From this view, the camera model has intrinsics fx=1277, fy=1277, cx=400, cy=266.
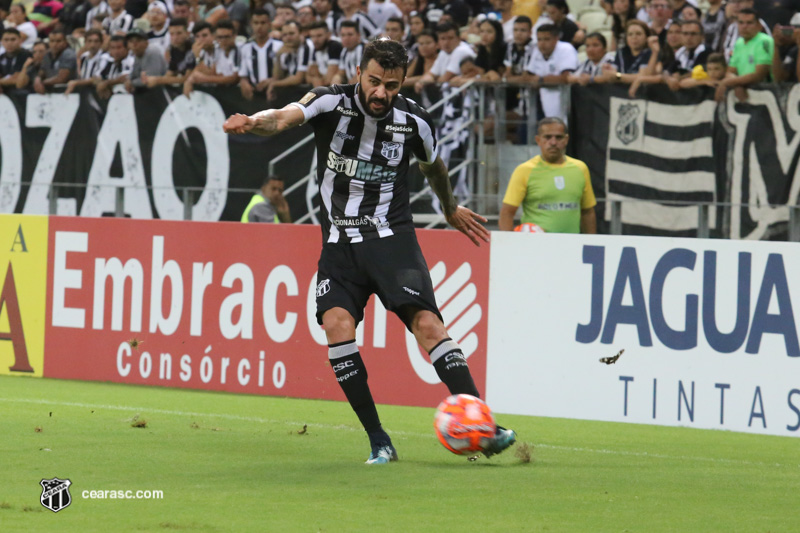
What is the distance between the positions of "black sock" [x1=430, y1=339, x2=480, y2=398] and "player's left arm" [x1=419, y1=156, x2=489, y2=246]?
837 mm

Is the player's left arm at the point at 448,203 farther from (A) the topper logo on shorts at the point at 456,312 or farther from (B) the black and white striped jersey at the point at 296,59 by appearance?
(B) the black and white striped jersey at the point at 296,59

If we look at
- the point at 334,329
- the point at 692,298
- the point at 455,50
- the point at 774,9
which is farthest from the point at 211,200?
the point at 334,329

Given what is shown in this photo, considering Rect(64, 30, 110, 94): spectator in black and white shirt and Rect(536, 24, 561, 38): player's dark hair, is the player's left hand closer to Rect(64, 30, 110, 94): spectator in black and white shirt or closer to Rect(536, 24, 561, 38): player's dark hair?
Rect(536, 24, 561, 38): player's dark hair

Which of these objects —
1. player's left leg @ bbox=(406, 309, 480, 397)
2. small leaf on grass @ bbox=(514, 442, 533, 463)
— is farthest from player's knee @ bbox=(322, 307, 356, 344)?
small leaf on grass @ bbox=(514, 442, 533, 463)

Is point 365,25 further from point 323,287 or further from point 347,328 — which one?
point 347,328

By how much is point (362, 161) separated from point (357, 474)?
5.60 feet

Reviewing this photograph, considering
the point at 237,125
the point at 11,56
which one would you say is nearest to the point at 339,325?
the point at 237,125

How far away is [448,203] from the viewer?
752 cm

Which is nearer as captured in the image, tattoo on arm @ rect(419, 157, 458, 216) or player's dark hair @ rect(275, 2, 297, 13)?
tattoo on arm @ rect(419, 157, 458, 216)

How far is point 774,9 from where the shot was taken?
1399 cm

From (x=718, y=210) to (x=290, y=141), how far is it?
5.76 m

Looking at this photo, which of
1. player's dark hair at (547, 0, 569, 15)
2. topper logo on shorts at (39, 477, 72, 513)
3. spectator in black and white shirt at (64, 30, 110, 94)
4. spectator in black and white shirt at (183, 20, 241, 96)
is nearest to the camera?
topper logo on shorts at (39, 477, 72, 513)

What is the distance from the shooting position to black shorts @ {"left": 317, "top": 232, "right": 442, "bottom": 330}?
6.92 metres

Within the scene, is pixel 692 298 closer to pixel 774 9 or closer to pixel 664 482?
pixel 664 482
